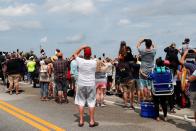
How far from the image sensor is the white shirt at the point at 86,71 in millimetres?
10578

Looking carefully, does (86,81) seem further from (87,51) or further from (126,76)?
(126,76)

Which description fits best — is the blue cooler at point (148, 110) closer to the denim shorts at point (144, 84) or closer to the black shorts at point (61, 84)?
the denim shorts at point (144, 84)

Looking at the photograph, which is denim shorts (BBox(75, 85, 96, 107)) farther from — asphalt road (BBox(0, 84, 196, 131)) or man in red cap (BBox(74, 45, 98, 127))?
asphalt road (BBox(0, 84, 196, 131))

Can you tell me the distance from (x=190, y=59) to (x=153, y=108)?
170cm

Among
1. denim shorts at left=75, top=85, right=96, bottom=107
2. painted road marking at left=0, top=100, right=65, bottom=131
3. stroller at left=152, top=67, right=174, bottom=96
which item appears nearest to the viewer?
painted road marking at left=0, top=100, right=65, bottom=131

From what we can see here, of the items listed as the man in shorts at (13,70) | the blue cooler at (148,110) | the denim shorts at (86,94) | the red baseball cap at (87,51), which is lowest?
the blue cooler at (148,110)

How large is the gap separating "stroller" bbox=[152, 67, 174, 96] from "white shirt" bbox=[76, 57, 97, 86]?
187 cm

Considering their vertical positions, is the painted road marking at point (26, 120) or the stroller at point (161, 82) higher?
the stroller at point (161, 82)

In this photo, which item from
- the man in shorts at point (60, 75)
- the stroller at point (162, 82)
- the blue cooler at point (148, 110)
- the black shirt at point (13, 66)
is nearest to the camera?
the stroller at point (162, 82)

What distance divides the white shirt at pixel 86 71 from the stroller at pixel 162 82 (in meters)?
1.87

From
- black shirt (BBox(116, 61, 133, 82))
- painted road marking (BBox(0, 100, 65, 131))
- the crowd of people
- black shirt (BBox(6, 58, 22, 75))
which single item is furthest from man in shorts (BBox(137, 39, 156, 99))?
black shirt (BBox(6, 58, 22, 75))

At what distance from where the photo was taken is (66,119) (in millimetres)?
11695

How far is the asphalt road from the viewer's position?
411 inches

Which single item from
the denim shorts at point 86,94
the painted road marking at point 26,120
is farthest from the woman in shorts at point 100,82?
the denim shorts at point 86,94
